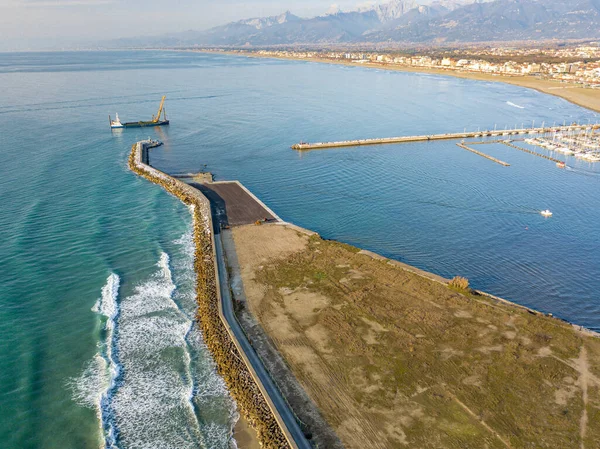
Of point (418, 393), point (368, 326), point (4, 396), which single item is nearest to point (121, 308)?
point (4, 396)

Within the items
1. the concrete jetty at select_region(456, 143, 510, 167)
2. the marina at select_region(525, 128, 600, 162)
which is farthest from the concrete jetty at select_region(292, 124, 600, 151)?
the concrete jetty at select_region(456, 143, 510, 167)

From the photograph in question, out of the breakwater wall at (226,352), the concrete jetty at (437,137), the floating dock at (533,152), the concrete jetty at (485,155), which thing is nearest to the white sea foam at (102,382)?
the breakwater wall at (226,352)

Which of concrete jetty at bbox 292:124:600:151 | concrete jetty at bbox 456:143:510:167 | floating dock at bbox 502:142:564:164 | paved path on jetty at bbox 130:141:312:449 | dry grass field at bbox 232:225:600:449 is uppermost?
paved path on jetty at bbox 130:141:312:449

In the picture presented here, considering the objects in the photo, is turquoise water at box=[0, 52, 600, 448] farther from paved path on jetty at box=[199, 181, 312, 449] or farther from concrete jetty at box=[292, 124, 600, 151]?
concrete jetty at box=[292, 124, 600, 151]

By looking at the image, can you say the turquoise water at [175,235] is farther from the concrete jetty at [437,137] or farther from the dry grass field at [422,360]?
the dry grass field at [422,360]

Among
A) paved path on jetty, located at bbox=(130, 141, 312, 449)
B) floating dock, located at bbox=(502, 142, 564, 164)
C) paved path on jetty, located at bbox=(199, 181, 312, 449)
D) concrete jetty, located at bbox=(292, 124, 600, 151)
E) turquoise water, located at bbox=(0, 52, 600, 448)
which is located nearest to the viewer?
paved path on jetty, located at bbox=(130, 141, 312, 449)
